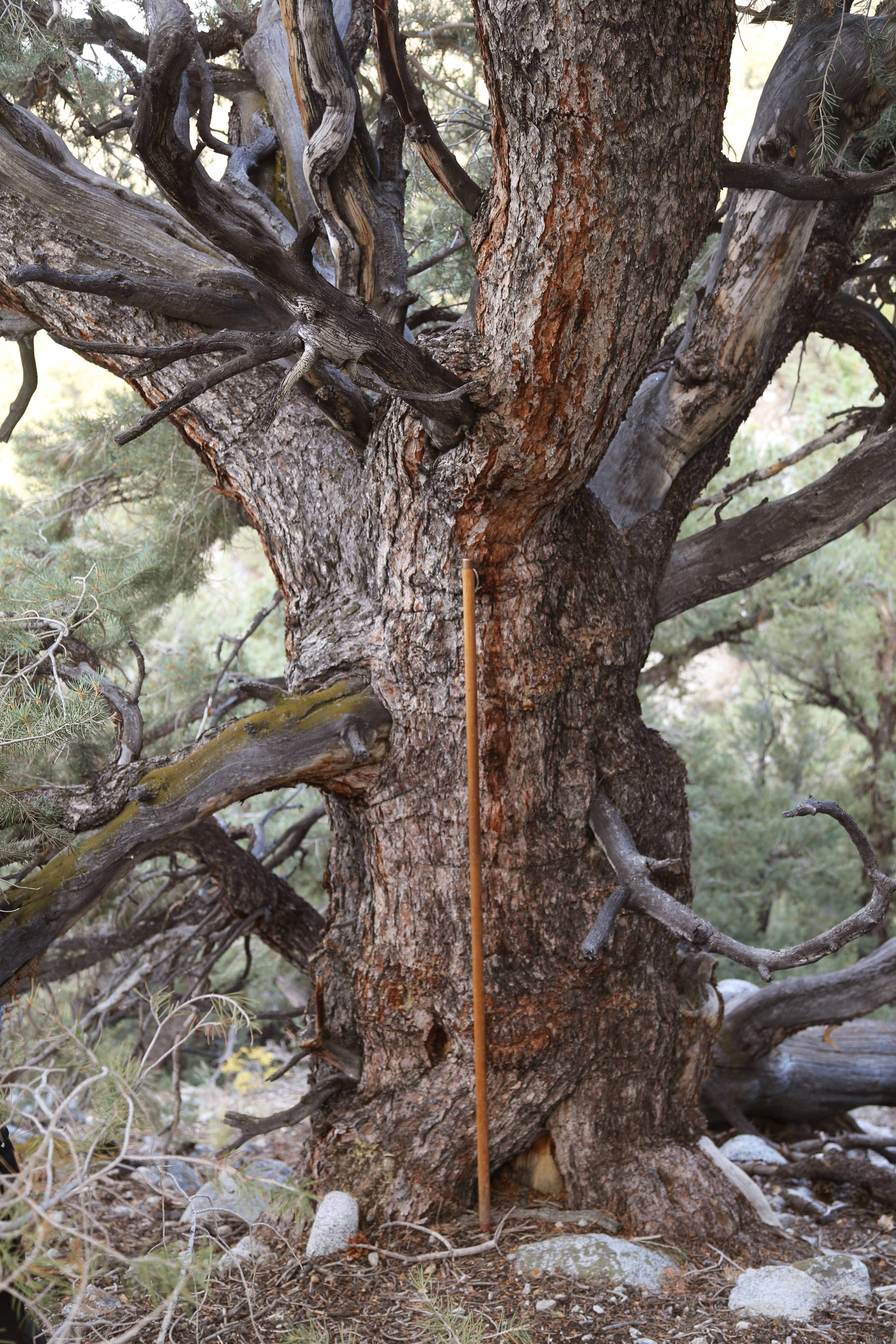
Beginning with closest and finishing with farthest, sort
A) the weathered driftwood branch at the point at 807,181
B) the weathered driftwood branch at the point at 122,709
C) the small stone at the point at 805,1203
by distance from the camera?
1. the weathered driftwood branch at the point at 807,181
2. the weathered driftwood branch at the point at 122,709
3. the small stone at the point at 805,1203

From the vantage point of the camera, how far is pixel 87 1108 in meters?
2.73

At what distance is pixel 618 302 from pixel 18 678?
155 cm

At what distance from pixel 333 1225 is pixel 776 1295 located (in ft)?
3.20

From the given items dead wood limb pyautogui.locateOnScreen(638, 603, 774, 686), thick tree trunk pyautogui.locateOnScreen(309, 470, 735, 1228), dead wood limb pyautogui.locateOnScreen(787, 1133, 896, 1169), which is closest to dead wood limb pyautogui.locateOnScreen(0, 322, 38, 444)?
thick tree trunk pyautogui.locateOnScreen(309, 470, 735, 1228)

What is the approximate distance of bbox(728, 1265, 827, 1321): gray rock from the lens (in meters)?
2.12

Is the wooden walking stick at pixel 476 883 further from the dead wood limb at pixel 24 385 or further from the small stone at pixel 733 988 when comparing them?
the small stone at pixel 733 988

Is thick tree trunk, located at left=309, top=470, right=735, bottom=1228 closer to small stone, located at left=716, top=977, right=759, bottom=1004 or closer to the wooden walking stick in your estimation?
the wooden walking stick

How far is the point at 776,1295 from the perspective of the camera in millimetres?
2160

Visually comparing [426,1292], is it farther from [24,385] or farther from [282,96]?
[282,96]

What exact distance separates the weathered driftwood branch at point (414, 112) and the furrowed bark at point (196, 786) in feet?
3.54

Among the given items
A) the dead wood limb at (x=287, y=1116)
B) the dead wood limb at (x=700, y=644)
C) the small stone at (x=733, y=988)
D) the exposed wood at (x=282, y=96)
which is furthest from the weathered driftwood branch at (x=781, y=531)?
the dead wood limb at (x=700, y=644)

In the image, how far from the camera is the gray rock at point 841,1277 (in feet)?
7.29

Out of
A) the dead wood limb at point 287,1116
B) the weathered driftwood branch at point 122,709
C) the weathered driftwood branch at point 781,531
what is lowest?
the dead wood limb at point 287,1116

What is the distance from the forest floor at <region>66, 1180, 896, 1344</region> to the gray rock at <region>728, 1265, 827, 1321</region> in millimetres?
28
